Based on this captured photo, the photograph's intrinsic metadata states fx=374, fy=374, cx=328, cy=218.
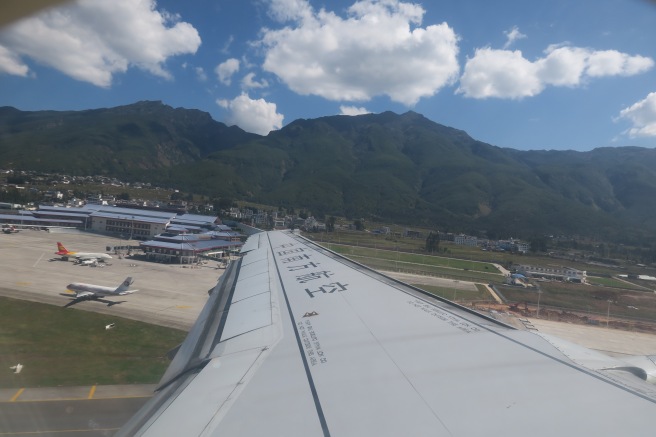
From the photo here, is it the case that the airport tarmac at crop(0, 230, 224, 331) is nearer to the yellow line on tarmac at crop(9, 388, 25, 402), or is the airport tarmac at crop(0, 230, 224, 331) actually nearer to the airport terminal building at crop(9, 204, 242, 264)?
the airport terminal building at crop(9, 204, 242, 264)

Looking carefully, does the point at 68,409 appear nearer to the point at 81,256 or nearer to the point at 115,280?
the point at 115,280

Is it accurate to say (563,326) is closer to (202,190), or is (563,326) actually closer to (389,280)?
(389,280)

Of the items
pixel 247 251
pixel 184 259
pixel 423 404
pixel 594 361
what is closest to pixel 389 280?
pixel 594 361

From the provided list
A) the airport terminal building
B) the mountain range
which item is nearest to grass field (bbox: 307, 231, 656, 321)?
the airport terminal building

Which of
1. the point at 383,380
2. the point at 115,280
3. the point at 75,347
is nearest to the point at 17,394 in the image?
the point at 75,347

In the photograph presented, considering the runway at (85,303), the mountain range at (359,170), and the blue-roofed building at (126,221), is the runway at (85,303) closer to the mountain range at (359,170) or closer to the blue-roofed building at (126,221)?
the blue-roofed building at (126,221)

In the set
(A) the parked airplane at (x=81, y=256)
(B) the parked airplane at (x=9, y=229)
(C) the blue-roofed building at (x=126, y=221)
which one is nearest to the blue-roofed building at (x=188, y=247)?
(A) the parked airplane at (x=81, y=256)
